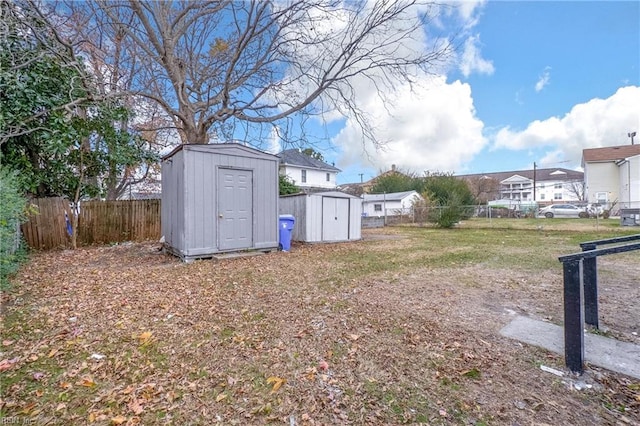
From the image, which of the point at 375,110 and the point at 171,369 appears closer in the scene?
the point at 171,369

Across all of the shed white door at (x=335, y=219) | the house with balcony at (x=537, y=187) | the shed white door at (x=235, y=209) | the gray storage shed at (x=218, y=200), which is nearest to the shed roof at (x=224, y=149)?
the gray storage shed at (x=218, y=200)

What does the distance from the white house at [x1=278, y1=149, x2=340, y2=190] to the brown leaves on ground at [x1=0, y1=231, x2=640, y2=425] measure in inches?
877

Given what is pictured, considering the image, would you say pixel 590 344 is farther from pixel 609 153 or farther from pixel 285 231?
pixel 609 153

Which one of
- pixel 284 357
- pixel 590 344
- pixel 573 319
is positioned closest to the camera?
pixel 573 319

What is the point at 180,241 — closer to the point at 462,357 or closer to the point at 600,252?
the point at 462,357

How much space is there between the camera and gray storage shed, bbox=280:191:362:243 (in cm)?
974

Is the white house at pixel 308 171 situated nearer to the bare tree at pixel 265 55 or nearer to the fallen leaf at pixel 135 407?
the bare tree at pixel 265 55

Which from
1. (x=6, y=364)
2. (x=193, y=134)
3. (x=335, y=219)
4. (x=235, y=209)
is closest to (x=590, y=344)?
(x=6, y=364)

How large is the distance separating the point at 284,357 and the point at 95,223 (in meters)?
8.87

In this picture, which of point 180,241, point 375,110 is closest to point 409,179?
point 375,110

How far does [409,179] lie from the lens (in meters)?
34.1

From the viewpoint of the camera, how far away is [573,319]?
2146 mm

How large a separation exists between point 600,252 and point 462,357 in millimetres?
1275

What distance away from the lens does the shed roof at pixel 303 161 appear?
26.6 m
